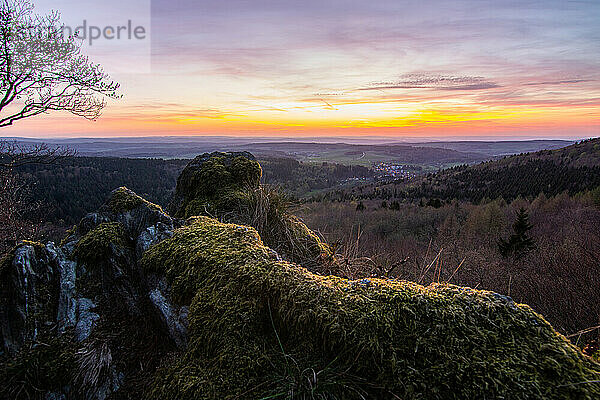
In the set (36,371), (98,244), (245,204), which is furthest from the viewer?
(245,204)

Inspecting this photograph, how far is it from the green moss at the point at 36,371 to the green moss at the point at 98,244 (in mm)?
944

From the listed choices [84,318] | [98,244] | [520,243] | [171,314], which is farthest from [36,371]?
[520,243]

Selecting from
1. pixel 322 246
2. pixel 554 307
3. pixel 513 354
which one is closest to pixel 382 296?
pixel 513 354

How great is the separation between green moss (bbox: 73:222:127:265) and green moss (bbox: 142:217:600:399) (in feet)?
5.13

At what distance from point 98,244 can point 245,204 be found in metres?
2.11

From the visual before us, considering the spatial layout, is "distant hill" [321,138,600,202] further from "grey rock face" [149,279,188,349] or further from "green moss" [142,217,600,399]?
"grey rock face" [149,279,188,349]

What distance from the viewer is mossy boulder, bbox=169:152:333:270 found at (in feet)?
13.5

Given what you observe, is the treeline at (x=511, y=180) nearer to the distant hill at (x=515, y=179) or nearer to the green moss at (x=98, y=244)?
the distant hill at (x=515, y=179)

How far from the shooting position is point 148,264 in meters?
3.01

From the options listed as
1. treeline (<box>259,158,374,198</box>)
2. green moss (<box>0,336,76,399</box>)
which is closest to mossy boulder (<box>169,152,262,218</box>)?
green moss (<box>0,336,76,399</box>)

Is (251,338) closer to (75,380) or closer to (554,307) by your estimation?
(75,380)

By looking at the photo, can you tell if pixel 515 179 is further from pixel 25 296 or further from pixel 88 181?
pixel 88 181

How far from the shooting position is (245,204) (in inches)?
191

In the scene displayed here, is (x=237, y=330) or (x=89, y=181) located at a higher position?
(x=237, y=330)
